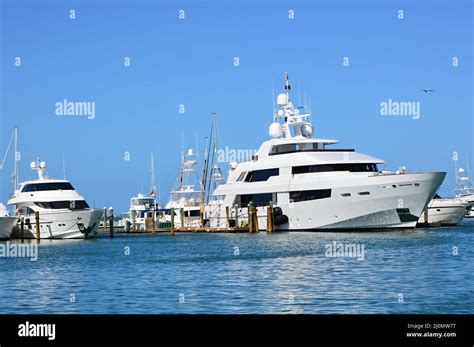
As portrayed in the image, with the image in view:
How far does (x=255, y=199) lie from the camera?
61.4m

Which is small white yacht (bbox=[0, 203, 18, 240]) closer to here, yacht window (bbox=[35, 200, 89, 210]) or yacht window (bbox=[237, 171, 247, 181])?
yacht window (bbox=[35, 200, 89, 210])

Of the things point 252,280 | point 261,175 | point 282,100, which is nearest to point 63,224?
point 261,175

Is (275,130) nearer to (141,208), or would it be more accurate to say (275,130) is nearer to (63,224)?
(63,224)

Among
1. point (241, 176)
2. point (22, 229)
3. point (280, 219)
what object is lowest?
point (22, 229)

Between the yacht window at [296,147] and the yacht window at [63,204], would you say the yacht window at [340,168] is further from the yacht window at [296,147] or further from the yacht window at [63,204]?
the yacht window at [63,204]

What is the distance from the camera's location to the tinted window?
6012 cm

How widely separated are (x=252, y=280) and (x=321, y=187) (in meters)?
27.3

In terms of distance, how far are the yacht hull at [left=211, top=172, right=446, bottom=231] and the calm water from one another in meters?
6.90

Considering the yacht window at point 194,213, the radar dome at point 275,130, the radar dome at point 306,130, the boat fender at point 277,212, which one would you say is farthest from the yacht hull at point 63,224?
the yacht window at point 194,213

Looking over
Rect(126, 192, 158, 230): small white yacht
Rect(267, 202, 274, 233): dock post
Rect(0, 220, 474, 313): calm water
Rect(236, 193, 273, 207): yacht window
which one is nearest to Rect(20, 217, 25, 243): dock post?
Rect(0, 220, 474, 313): calm water

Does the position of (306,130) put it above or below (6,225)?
above

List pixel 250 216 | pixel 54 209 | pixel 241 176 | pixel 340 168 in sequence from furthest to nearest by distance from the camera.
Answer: pixel 241 176, pixel 250 216, pixel 54 209, pixel 340 168

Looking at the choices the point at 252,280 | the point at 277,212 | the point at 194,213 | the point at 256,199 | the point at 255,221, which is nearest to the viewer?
the point at 252,280
